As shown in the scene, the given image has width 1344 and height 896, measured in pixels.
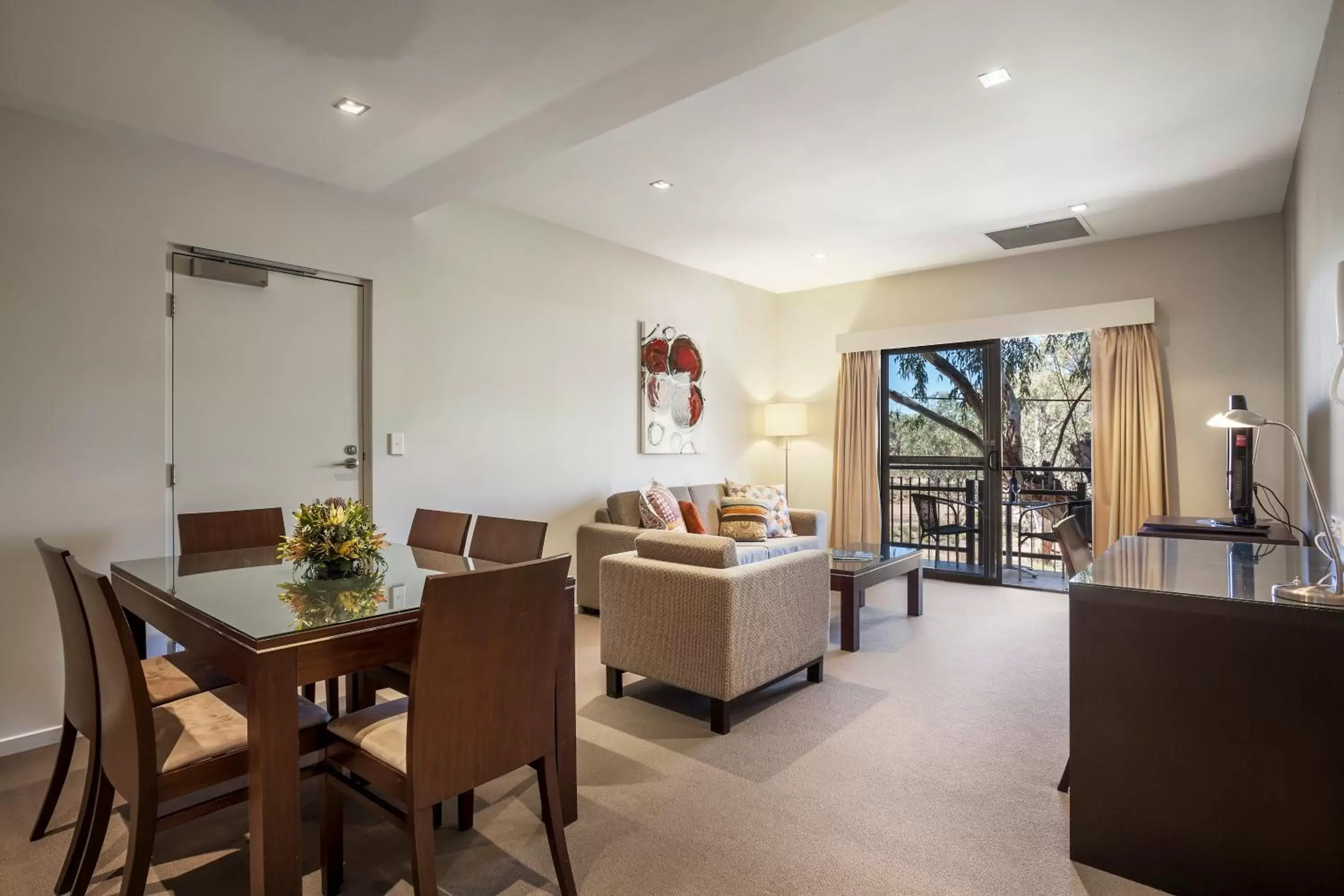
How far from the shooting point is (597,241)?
5078 mm

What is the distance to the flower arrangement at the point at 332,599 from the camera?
66.5 inches

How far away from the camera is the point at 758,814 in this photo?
218 cm

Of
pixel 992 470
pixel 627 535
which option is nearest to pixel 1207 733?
pixel 627 535

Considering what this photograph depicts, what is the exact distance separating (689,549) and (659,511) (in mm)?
1687

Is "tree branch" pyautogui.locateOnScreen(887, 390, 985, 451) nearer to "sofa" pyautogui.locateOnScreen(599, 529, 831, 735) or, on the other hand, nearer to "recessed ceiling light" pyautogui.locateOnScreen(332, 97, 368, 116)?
"sofa" pyautogui.locateOnScreen(599, 529, 831, 735)

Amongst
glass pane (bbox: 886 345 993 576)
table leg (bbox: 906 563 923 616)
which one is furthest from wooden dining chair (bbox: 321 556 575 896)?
glass pane (bbox: 886 345 993 576)

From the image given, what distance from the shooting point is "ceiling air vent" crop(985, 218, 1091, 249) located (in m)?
4.79

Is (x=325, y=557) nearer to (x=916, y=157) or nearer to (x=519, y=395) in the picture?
(x=519, y=395)

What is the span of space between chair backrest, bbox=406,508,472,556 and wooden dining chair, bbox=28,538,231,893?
918 millimetres

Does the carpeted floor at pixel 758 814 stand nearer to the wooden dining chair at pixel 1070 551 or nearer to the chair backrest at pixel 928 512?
the wooden dining chair at pixel 1070 551

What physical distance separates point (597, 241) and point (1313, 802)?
459cm

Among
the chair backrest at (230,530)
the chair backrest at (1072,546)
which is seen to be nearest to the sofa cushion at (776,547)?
the chair backrest at (1072,546)

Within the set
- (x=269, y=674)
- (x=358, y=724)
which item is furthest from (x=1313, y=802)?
(x=269, y=674)

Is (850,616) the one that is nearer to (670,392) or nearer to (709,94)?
(670,392)
